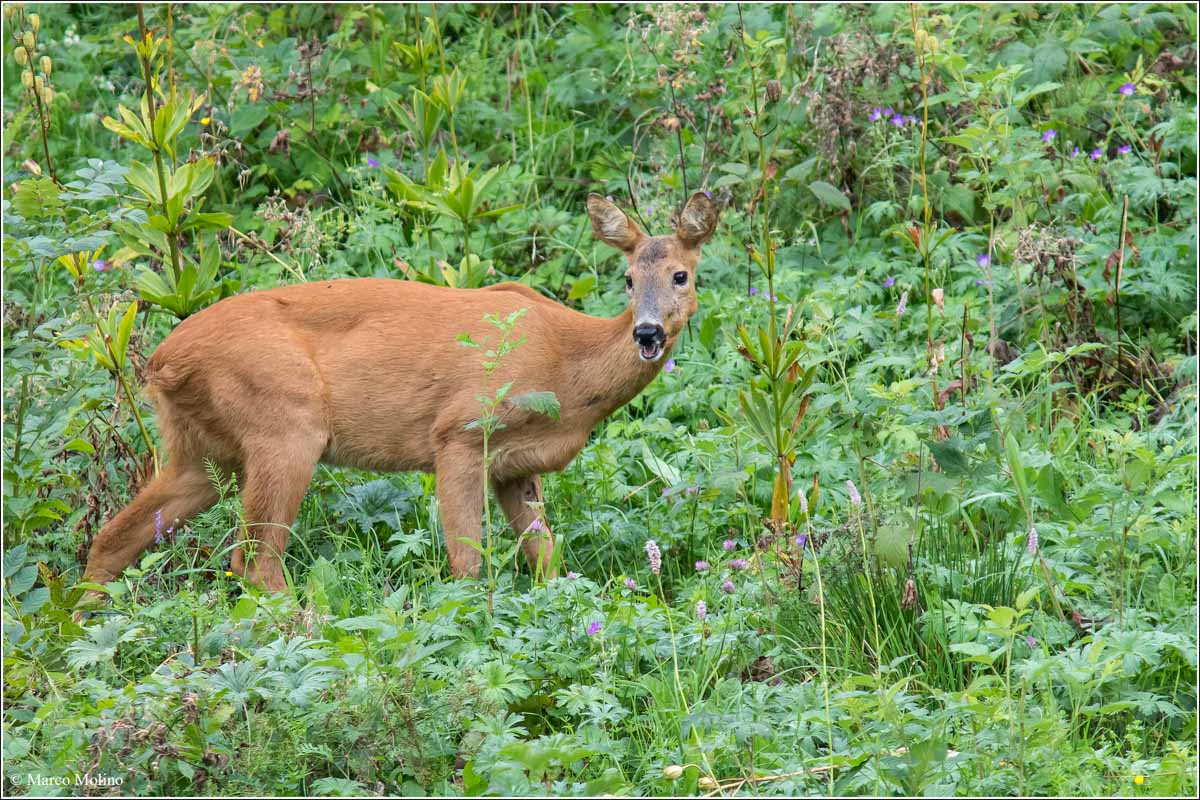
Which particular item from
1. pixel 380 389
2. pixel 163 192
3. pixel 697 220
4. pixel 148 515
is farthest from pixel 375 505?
pixel 697 220

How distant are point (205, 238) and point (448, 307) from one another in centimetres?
259

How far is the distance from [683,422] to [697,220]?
1.23 metres

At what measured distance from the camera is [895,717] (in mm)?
3834

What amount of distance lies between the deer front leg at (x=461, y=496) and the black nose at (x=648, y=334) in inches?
31.4

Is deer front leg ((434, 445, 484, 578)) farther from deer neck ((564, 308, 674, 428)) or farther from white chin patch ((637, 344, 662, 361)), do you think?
white chin patch ((637, 344, 662, 361))

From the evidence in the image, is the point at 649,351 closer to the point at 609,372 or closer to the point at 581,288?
the point at 609,372

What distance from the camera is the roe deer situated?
6094 mm

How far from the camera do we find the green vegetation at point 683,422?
411 cm

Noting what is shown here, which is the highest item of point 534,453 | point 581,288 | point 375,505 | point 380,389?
point 581,288

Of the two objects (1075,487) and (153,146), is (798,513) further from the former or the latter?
(153,146)

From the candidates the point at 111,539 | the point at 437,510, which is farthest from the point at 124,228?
the point at 437,510

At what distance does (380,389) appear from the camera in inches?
249

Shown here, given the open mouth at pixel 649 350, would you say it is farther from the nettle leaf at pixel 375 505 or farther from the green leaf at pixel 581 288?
the green leaf at pixel 581 288

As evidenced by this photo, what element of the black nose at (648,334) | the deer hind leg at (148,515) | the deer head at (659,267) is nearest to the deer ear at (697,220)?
the deer head at (659,267)
